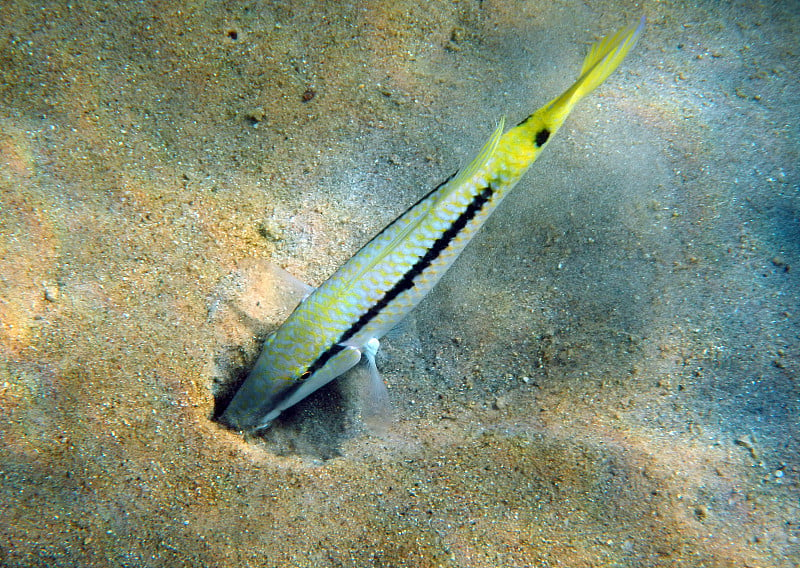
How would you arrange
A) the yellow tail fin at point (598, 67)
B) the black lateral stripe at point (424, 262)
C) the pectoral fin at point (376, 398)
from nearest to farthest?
the yellow tail fin at point (598, 67), the black lateral stripe at point (424, 262), the pectoral fin at point (376, 398)

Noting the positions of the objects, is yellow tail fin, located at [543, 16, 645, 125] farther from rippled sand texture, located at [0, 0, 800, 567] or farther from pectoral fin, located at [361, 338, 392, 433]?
pectoral fin, located at [361, 338, 392, 433]

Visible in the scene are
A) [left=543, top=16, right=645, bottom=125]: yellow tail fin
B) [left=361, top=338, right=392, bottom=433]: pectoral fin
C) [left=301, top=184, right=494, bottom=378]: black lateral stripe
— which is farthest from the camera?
[left=361, top=338, right=392, bottom=433]: pectoral fin

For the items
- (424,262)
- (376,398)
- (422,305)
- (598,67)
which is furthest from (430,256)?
(598,67)

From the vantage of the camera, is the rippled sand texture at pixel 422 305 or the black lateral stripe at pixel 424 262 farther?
the black lateral stripe at pixel 424 262

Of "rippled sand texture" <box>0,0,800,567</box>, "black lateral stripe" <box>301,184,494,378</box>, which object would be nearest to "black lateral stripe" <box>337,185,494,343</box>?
"black lateral stripe" <box>301,184,494,378</box>

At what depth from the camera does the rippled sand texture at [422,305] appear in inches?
81.1

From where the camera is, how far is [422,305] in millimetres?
2926

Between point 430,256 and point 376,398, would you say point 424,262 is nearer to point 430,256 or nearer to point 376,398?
point 430,256

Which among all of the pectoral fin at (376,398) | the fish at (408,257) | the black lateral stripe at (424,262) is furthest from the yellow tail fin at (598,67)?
the pectoral fin at (376,398)

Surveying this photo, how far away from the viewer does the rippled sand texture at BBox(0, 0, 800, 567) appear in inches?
81.1

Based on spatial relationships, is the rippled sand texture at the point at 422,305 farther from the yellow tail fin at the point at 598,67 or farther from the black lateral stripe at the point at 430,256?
the yellow tail fin at the point at 598,67

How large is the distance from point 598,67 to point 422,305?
5.51 feet

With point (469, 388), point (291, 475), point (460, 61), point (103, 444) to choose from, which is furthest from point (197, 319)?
point (460, 61)

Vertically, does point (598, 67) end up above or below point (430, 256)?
above
